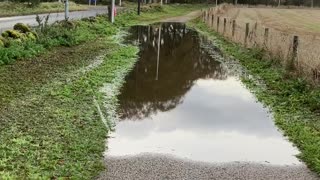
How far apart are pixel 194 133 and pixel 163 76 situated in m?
6.77

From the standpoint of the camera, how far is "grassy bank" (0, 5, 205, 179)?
7543 mm

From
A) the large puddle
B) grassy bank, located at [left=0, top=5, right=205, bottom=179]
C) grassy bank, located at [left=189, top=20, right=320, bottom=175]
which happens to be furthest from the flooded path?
grassy bank, located at [left=0, top=5, right=205, bottom=179]

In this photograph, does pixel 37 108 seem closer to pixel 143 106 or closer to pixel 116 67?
pixel 143 106

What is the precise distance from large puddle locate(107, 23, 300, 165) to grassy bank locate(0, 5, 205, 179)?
0.53 meters

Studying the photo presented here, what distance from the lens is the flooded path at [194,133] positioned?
7.85 m

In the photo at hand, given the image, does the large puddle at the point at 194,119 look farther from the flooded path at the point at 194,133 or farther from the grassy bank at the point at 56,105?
the grassy bank at the point at 56,105

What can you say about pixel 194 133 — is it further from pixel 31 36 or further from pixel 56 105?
pixel 31 36

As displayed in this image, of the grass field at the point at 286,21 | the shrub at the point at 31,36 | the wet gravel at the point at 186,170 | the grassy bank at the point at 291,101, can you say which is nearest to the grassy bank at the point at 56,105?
the shrub at the point at 31,36

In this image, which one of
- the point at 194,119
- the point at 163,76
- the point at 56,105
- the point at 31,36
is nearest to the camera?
the point at 56,105

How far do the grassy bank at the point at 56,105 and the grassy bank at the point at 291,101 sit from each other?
11.9ft

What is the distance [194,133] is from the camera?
10102mm

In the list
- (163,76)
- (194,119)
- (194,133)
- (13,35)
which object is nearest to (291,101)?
(194,119)

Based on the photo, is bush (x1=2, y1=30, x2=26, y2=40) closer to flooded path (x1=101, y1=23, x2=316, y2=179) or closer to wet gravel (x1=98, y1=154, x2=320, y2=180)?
flooded path (x1=101, y1=23, x2=316, y2=179)

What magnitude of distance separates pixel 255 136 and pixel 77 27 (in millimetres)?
18257
